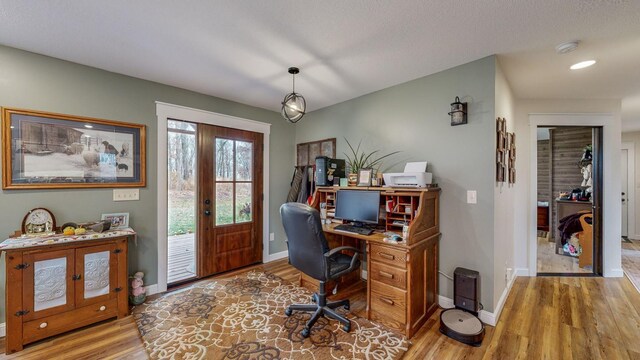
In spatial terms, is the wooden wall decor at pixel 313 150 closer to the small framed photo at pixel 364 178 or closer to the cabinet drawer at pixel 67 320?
the small framed photo at pixel 364 178

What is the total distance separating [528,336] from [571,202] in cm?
356

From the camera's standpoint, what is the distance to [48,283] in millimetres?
2002

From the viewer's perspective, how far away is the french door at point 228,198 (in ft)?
10.6

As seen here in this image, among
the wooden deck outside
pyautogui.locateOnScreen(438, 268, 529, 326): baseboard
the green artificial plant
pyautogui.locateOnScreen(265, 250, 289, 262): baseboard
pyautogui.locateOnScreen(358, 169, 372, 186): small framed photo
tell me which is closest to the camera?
pyautogui.locateOnScreen(438, 268, 529, 326): baseboard

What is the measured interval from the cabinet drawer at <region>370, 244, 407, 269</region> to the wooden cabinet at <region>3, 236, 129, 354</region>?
2.35 m

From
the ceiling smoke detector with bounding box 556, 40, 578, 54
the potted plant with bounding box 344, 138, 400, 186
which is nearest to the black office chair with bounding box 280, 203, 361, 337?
the potted plant with bounding box 344, 138, 400, 186

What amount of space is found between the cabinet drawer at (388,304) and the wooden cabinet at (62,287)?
2358 millimetres

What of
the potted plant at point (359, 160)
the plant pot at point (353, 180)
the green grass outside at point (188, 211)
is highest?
the potted plant at point (359, 160)

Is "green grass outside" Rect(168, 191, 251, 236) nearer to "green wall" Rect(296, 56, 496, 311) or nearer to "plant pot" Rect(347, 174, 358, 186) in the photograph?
"plant pot" Rect(347, 174, 358, 186)

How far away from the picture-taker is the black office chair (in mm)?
2041

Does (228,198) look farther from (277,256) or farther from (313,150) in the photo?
(313,150)

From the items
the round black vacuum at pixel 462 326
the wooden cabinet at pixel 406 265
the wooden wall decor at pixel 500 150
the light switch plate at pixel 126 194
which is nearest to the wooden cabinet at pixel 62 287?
the light switch plate at pixel 126 194

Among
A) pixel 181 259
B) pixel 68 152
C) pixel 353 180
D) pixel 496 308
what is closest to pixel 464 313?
pixel 496 308

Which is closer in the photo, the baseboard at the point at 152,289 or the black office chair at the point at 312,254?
the black office chair at the point at 312,254
